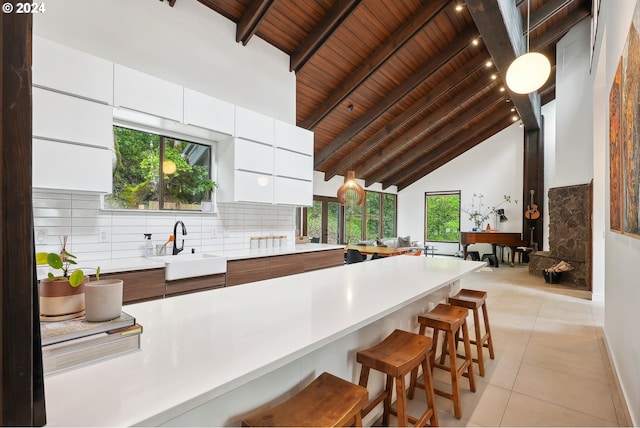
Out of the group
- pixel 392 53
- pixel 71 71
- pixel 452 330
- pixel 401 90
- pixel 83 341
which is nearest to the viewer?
pixel 83 341

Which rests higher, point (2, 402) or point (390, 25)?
point (390, 25)

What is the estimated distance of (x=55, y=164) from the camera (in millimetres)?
2322

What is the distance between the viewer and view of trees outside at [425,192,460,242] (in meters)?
10.7

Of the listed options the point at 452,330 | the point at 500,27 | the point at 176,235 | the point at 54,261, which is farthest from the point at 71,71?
the point at 500,27

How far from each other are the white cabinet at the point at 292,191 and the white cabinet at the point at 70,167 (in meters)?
1.86

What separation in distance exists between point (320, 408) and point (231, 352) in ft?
1.40

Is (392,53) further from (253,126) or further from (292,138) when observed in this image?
(253,126)

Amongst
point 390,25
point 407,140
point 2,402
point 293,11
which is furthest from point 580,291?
point 2,402

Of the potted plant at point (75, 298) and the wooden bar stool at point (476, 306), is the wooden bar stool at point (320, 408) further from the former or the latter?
the wooden bar stool at point (476, 306)

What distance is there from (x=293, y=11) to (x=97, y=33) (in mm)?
2116

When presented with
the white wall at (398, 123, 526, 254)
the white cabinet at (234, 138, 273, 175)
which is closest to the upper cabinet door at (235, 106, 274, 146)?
the white cabinet at (234, 138, 273, 175)

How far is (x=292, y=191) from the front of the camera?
14.0ft

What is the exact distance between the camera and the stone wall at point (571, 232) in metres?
5.91

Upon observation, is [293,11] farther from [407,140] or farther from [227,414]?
[407,140]
